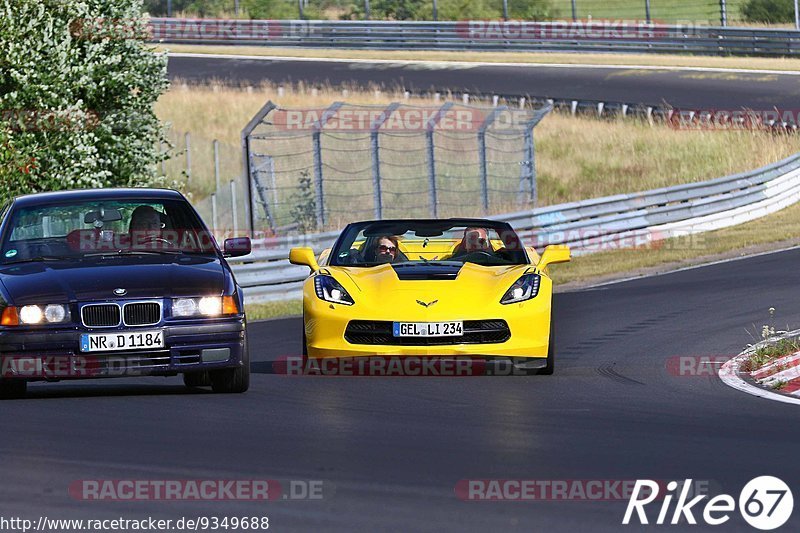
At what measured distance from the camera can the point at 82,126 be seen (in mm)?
23078

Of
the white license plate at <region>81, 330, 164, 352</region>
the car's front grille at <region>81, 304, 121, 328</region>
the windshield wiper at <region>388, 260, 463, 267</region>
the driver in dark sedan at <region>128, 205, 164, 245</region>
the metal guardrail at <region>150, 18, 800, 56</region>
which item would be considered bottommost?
the metal guardrail at <region>150, 18, 800, 56</region>

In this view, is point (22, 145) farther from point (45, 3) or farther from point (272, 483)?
point (272, 483)

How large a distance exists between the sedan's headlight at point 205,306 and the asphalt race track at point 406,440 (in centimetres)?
58

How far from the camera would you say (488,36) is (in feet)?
171

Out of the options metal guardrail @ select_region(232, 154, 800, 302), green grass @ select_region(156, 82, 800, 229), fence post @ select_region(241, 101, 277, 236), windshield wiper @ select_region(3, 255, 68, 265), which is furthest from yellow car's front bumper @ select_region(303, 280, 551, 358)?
green grass @ select_region(156, 82, 800, 229)

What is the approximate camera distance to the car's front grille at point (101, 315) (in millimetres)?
10594

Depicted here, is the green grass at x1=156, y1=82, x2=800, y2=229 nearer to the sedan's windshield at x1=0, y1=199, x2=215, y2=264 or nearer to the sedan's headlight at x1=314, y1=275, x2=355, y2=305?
the sedan's headlight at x1=314, y1=275, x2=355, y2=305

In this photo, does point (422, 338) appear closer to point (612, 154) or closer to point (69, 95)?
point (69, 95)

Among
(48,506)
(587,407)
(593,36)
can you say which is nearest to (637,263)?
(587,407)

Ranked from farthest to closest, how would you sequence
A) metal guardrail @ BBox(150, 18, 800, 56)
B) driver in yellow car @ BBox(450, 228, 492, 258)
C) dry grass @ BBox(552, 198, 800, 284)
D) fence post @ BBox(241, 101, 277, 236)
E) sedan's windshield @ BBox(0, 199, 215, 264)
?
metal guardrail @ BBox(150, 18, 800, 56) < fence post @ BBox(241, 101, 277, 236) < dry grass @ BBox(552, 198, 800, 284) < driver in yellow car @ BBox(450, 228, 492, 258) < sedan's windshield @ BBox(0, 199, 215, 264)

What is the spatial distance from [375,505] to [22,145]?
16.7 metres

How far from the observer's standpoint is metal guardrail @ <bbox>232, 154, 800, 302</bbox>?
2106cm

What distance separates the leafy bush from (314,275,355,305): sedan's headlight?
→ 45.2 metres

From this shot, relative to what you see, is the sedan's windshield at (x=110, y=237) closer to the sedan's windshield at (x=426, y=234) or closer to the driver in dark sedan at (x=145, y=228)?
the driver in dark sedan at (x=145, y=228)
